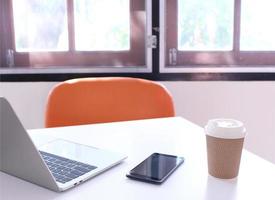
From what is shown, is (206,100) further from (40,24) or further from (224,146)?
(224,146)

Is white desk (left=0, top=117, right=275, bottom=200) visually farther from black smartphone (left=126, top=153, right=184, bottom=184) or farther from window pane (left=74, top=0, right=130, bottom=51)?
window pane (left=74, top=0, right=130, bottom=51)

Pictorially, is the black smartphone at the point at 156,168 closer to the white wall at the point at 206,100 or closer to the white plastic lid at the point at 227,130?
the white plastic lid at the point at 227,130

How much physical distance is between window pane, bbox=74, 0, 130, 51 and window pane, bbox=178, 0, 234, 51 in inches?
12.6

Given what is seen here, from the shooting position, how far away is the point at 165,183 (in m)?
0.71

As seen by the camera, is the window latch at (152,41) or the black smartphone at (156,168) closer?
the black smartphone at (156,168)

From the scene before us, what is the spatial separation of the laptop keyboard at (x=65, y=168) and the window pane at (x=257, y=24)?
151 cm

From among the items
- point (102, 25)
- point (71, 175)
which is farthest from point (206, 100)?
point (71, 175)

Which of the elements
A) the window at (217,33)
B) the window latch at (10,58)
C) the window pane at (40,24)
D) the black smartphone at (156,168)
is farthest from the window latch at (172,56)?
the black smartphone at (156,168)

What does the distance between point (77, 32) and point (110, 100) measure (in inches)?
29.6

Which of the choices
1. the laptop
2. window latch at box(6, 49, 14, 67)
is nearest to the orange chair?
the laptop

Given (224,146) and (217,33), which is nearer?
(224,146)

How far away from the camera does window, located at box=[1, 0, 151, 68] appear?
6.46 feet

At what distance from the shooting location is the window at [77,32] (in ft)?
6.46

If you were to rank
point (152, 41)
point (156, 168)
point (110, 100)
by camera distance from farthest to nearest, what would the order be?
point (152, 41), point (110, 100), point (156, 168)
